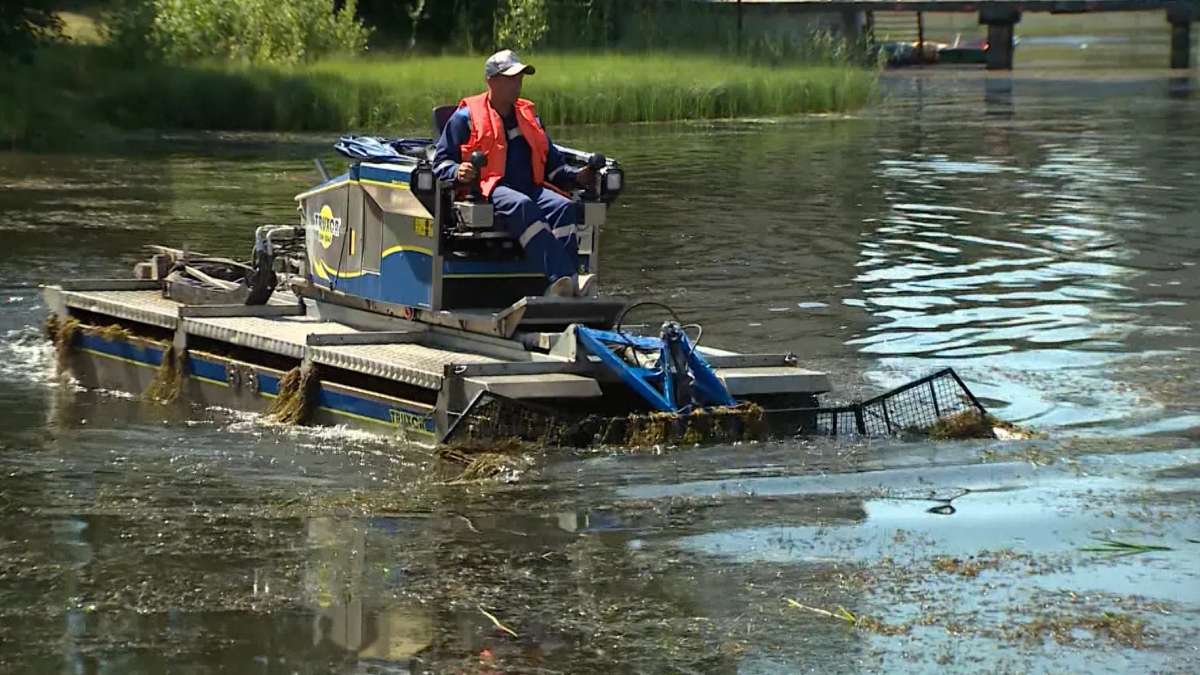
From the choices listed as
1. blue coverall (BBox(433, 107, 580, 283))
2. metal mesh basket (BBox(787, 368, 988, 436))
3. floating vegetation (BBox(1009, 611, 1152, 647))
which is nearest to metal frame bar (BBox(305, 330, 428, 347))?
blue coverall (BBox(433, 107, 580, 283))

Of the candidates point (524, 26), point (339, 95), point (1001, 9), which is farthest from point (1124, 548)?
point (1001, 9)

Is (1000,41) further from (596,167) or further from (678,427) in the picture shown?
(678,427)

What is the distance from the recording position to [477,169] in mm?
11688

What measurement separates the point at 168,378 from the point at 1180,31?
4964cm

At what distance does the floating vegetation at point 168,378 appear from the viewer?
13141 mm

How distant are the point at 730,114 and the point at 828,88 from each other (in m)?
2.37

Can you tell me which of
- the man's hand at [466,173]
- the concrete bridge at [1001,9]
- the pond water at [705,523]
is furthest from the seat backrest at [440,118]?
the concrete bridge at [1001,9]

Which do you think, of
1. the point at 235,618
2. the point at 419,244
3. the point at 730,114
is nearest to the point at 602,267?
the point at 419,244

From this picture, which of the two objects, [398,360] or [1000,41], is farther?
[1000,41]

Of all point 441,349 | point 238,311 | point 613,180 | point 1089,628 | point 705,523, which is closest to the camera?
point 1089,628

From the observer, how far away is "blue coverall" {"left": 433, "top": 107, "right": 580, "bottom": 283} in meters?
11.7

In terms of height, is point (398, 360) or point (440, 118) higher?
point (440, 118)

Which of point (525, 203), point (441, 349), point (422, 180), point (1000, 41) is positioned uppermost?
point (422, 180)

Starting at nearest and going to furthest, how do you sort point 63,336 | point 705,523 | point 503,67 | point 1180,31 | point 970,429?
point 705,523 → point 970,429 → point 503,67 → point 63,336 → point 1180,31
